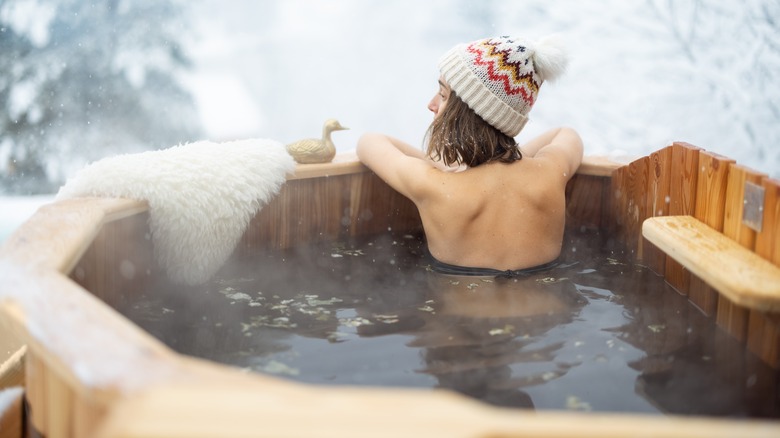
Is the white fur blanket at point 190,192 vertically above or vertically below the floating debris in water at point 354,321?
above

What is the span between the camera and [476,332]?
A: 176 cm

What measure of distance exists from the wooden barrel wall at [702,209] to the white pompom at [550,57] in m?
0.41

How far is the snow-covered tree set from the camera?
7844 mm

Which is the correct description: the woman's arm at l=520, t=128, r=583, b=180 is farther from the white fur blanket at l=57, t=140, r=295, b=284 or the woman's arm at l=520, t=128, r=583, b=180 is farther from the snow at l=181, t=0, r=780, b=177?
the snow at l=181, t=0, r=780, b=177

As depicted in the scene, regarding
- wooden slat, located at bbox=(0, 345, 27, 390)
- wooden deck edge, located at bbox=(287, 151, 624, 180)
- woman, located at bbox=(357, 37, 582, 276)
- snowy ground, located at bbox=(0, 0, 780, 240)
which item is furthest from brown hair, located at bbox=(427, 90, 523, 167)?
snowy ground, located at bbox=(0, 0, 780, 240)

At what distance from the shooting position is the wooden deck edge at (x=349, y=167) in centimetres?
244

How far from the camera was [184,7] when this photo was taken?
340 inches

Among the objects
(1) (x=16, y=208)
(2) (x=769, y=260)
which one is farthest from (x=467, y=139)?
(1) (x=16, y=208)

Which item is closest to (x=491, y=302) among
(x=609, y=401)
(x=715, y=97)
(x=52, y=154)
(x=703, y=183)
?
(x=609, y=401)

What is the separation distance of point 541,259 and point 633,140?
6.27 m

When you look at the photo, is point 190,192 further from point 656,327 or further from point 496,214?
point 656,327

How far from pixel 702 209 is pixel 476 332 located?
0.72m

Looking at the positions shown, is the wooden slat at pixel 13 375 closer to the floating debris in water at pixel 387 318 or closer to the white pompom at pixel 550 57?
the floating debris in water at pixel 387 318

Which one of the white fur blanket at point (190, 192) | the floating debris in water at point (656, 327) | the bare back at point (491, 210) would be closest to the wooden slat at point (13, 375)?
the white fur blanket at point (190, 192)
